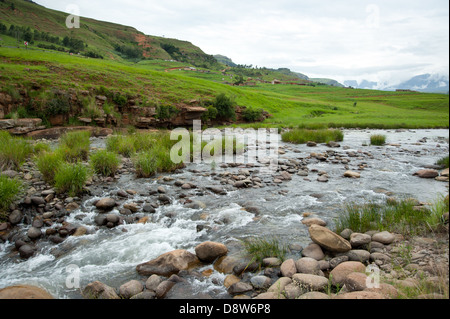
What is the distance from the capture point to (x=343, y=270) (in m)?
3.64

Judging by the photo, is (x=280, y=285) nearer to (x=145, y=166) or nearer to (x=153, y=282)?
(x=153, y=282)

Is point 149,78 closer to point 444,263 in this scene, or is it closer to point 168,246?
point 168,246

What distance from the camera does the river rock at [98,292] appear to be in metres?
3.60

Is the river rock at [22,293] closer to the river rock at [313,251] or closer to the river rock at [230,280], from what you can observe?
the river rock at [230,280]

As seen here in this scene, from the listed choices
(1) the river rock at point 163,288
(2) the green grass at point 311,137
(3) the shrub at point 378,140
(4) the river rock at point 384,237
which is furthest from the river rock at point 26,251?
(3) the shrub at point 378,140

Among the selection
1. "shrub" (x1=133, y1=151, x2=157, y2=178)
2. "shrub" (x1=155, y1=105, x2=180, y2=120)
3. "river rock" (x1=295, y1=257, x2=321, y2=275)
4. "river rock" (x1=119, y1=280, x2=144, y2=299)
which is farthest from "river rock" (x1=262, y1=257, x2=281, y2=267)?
"shrub" (x1=155, y1=105, x2=180, y2=120)

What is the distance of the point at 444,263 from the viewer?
3.11 metres

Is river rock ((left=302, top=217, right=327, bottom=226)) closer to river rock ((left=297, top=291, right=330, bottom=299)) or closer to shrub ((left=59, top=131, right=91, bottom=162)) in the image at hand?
river rock ((left=297, top=291, right=330, bottom=299))

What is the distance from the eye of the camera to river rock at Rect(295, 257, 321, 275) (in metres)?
3.85

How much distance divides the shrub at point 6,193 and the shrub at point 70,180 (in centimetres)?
104

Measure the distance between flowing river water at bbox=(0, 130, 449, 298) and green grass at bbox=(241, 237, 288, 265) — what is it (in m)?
0.29

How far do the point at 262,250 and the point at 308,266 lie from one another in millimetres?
933

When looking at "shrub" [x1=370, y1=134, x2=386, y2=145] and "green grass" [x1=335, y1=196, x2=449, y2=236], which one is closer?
"green grass" [x1=335, y1=196, x2=449, y2=236]

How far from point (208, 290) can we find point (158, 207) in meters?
3.80
